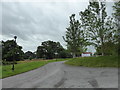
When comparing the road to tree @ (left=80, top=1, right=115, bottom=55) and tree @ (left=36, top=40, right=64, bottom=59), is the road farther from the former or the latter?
tree @ (left=36, top=40, right=64, bottom=59)

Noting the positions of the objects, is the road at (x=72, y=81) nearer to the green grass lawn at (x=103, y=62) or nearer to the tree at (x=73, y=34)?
the green grass lawn at (x=103, y=62)

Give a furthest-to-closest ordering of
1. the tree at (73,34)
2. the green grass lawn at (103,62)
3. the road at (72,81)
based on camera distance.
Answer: the tree at (73,34) → the green grass lawn at (103,62) → the road at (72,81)

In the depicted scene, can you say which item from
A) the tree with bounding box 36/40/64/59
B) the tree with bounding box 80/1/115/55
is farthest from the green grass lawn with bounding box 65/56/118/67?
the tree with bounding box 36/40/64/59

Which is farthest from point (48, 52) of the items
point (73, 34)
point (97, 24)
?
point (97, 24)

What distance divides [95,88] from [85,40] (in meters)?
13.9

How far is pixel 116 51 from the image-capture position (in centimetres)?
1608

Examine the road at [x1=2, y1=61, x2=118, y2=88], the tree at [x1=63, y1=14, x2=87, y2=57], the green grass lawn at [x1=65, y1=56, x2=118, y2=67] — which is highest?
the tree at [x1=63, y1=14, x2=87, y2=57]

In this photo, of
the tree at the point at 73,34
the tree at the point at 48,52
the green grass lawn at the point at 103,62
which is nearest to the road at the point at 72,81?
the green grass lawn at the point at 103,62

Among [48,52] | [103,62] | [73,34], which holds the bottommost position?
[103,62]

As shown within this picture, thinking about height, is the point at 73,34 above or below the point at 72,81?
above

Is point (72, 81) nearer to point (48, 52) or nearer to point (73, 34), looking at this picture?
point (73, 34)

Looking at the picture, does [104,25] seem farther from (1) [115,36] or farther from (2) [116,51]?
(2) [116,51]

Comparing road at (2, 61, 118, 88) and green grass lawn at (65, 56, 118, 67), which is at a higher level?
green grass lawn at (65, 56, 118, 67)

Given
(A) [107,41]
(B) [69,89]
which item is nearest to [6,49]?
(A) [107,41]
